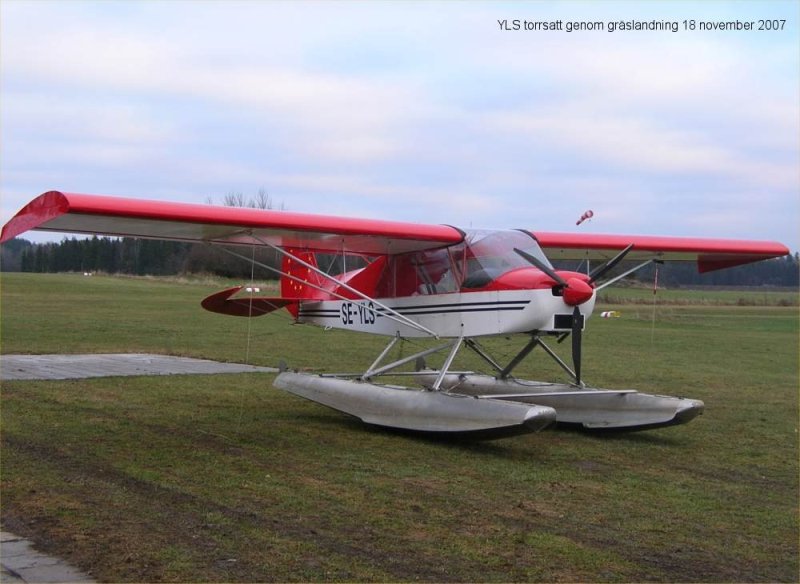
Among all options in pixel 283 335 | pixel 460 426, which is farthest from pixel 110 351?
pixel 460 426

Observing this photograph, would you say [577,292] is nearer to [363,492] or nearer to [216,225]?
[363,492]

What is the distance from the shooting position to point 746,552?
20.6ft

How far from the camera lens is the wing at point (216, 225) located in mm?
8477

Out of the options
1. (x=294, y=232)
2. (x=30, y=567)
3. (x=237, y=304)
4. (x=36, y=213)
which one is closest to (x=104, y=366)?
(x=237, y=304)

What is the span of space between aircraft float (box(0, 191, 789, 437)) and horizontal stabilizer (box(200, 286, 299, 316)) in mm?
21

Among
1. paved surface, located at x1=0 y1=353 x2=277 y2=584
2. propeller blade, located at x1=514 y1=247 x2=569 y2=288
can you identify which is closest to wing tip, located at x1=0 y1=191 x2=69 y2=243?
propeller blade, located at x1=514 y1=247 x2=569 y2=288

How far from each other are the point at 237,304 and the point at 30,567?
8024 millimetres

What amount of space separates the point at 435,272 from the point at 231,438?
138 inches

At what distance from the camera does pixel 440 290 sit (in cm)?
1140

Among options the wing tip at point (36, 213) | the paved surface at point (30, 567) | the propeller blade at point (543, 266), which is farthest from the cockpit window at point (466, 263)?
the paved surface at point (30, 567)

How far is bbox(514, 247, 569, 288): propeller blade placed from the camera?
32.9 ft

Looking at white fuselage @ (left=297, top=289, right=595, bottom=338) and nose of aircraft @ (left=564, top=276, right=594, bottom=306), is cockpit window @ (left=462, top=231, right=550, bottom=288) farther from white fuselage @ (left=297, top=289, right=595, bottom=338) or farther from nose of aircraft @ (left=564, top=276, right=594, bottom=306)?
nose of aircraft @ (left=564, top=276, right=594, bottom=306)

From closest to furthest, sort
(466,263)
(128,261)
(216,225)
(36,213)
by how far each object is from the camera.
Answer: (36,213) → (216,225) → (466,263) → (128,261)

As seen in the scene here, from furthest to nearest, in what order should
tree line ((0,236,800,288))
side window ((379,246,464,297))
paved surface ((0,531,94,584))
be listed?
tree line ((0,236,800,288))
side window ((379,246,464,297))
paved surface ((0,531,94,584))
